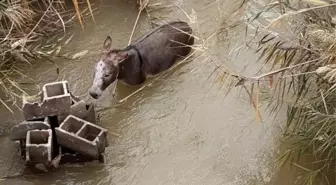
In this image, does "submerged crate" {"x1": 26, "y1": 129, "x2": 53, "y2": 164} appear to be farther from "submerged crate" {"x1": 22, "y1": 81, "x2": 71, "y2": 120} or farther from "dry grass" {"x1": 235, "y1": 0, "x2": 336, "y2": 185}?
"dry grass" {"x1": 235, "y1": 0, "x2": 336, "y2": 185}

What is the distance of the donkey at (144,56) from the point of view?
3842 mm

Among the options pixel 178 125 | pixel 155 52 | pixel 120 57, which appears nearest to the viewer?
pixel 178 125

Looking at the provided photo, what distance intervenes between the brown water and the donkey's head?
0.42ft

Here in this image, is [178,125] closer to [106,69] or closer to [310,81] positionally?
[106,69]

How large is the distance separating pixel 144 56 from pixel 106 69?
31cm

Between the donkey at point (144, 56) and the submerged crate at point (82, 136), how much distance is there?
0.34m

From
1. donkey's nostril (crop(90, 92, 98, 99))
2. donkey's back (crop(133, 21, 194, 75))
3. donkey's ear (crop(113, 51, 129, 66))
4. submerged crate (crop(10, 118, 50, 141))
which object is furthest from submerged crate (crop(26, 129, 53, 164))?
donkey's back (crop(133, 21, 194, 75))

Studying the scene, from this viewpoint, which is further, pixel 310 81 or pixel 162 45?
pixel 162 45

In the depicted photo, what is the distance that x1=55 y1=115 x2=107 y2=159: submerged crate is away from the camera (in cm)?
337

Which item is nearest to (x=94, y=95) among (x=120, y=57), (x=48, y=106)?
(x=120, y=57)

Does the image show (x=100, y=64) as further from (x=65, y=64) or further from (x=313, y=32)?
(x=313, y=32)

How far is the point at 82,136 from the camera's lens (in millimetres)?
3436

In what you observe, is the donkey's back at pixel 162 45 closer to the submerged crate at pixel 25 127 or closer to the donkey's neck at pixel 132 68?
the donkey's neck at pixel 132 68

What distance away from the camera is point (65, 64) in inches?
161
